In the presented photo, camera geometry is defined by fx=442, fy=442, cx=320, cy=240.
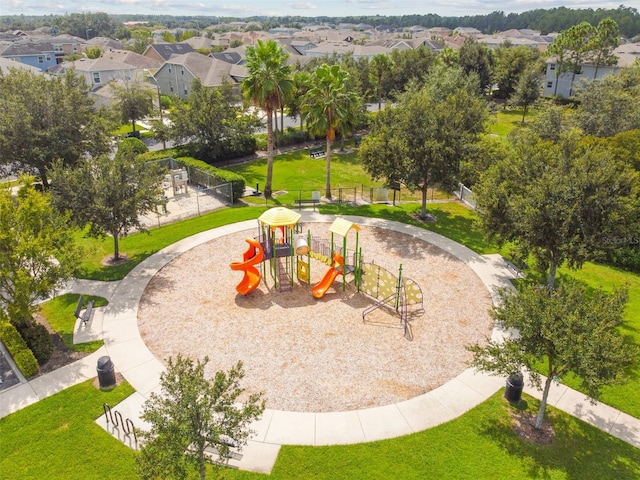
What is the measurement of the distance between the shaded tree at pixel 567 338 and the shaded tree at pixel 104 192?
1744 cm

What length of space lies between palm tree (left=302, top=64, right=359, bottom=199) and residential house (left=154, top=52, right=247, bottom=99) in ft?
134

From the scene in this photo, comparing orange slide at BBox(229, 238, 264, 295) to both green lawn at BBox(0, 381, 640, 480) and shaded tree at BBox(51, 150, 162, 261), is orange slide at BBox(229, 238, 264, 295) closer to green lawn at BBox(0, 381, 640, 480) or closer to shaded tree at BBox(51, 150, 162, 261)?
shaded tree at BBox(51, 150, 162, 261)

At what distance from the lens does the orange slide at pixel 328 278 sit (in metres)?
20.6

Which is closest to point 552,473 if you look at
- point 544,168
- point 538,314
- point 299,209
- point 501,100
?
point 538,314

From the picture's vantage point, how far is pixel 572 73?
237ft

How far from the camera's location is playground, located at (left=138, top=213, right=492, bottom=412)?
15492mm

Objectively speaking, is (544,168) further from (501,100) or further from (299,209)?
(501,100)

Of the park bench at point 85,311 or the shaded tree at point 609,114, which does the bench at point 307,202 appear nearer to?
the park bench at point 85,311

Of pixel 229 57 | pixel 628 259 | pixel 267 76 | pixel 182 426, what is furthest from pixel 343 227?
pixel 229 57

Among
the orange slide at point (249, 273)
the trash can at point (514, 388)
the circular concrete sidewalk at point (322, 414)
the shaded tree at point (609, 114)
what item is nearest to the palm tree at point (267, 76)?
the orange slide at point (249, 273)

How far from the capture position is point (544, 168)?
19.5 m

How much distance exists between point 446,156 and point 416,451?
59.4 ft

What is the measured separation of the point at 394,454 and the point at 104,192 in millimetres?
17578

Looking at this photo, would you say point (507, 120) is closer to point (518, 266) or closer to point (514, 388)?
point (518, 266)
